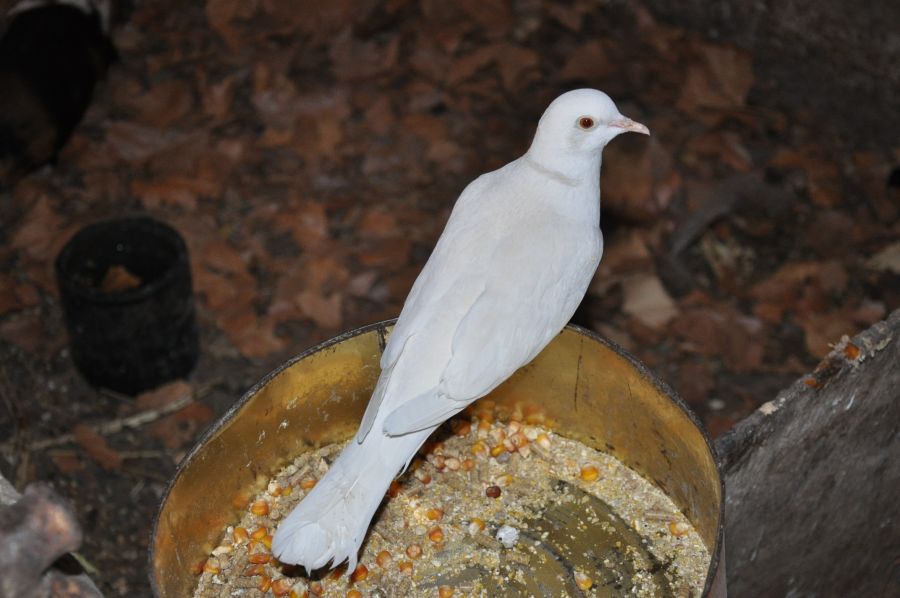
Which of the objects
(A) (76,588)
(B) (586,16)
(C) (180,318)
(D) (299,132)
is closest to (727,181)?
(B) (586,16)

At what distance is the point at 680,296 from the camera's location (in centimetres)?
370

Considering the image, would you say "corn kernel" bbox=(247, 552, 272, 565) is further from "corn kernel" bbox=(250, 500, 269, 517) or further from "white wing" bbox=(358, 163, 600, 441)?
"white wing" bbox=(358, 163, 600, 441)

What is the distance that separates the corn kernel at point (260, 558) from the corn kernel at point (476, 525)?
360mm

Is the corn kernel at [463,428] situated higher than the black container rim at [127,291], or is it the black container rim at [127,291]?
the corn kernel at [463,428]

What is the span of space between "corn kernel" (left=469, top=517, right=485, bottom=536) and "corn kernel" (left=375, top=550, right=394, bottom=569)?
154 mm

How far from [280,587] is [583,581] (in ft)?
1.68

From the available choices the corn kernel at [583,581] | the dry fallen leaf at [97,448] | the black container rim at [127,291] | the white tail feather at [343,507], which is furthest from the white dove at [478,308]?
the dry fallen leaf at [97,448]

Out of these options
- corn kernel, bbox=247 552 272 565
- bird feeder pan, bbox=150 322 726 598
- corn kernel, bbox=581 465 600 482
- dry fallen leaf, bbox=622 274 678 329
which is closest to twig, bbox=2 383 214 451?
dry fallen leaf, bbox=622 274 678 329

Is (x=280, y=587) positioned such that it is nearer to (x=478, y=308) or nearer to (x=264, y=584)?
(x=264, y=584)

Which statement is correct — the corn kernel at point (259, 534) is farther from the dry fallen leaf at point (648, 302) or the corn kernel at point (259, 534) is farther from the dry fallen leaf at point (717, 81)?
the dry fallen leaf at point (717, 81)

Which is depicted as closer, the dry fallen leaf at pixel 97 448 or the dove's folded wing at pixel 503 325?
the dove's folded wing at pixel 503 325

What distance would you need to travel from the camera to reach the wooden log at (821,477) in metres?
2.18

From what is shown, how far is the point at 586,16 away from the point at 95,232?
2.26 m

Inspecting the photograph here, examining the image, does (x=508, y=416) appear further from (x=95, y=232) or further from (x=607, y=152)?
(x=607, y=152)
